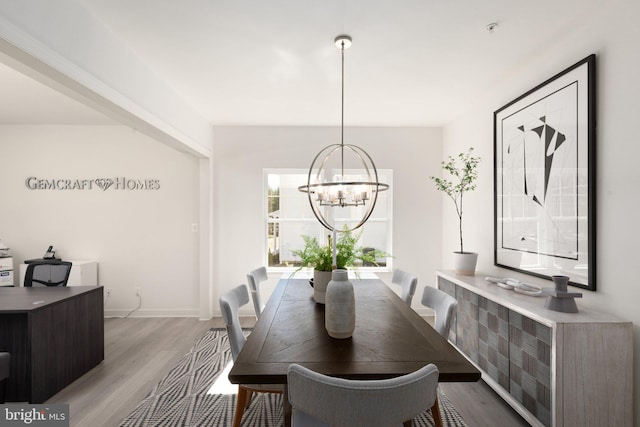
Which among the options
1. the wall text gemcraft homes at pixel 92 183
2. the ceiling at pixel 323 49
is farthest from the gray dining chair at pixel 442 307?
the wall text gemcraft homes at pixel 92 183

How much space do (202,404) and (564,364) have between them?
2419mm

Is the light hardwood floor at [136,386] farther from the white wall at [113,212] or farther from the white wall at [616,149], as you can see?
the white wall at [616,149]

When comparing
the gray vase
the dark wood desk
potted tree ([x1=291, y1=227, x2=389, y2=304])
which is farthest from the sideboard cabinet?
the dark wood desk

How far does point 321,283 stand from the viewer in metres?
2.24

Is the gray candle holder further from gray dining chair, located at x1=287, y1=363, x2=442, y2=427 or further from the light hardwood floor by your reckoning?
gray dining chair, located at x1=287, y1=363, x2=442, y2=427

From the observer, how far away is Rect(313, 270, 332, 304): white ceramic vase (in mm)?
2219

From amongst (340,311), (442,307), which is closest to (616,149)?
(442,307)

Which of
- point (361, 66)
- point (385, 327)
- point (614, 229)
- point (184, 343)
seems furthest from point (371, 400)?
point (184, 343)

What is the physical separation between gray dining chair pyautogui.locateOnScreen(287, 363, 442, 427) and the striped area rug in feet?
4.40

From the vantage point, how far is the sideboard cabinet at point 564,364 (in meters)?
1.74

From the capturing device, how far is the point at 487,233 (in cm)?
329

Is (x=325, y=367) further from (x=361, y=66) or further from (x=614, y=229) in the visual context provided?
(x=361, y=66)
